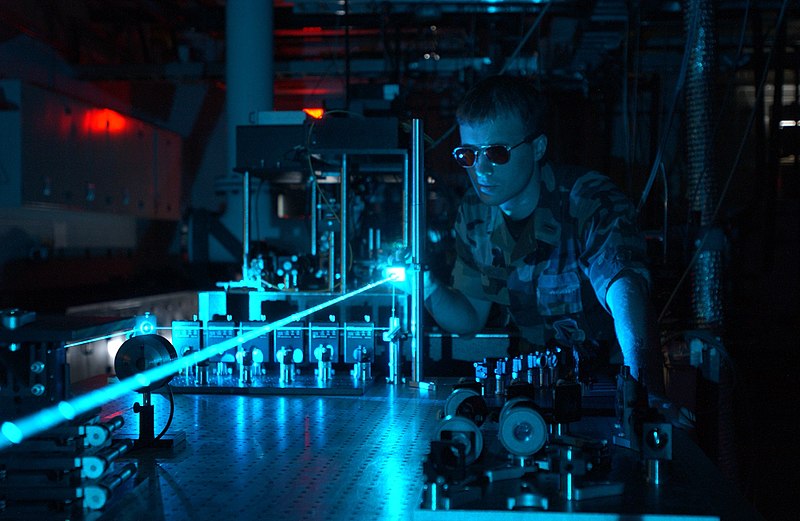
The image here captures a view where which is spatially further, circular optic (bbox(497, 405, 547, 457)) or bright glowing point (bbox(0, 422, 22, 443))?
circular optic (bbox(497, 405, 547, 457))

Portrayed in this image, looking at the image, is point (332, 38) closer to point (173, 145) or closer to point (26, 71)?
point (173, 145)

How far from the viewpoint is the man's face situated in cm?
245

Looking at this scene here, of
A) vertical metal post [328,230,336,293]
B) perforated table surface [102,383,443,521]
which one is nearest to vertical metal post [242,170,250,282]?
vertical metal post [328,230,336,293]

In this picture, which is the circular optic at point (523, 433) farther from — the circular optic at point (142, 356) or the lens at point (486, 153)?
the lens at point (486, 153)

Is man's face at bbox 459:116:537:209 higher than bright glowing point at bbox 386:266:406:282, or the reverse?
man's face at bbox 459:116:537:209

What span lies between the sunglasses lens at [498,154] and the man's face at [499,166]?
99 mm

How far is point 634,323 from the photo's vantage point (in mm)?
2129

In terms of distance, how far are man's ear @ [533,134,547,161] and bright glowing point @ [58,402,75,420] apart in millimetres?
1724

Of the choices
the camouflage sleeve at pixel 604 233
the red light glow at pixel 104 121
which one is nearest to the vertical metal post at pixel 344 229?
the camouflage sleeve at pixel 604 233

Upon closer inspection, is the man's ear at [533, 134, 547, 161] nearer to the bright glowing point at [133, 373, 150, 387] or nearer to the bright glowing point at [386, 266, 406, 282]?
the bright glowing point at [386, 266, 406, 282]

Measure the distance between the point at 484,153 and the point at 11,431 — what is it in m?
1.62

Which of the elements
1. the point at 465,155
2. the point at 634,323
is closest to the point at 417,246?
the point at 465,155

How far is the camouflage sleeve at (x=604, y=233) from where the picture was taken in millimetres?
2348

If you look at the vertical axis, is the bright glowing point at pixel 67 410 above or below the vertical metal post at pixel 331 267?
below
